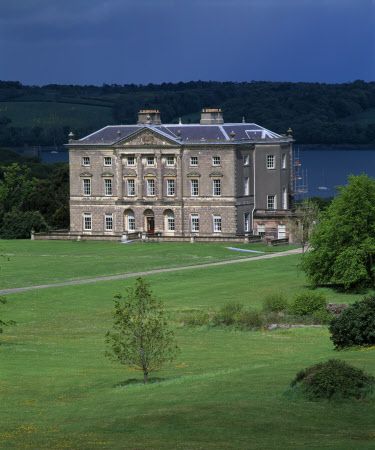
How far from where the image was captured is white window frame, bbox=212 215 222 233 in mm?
109750

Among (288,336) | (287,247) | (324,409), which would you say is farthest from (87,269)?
(324,409)

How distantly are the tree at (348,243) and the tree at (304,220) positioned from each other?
2237cm

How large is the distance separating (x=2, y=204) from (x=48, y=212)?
3.82 meters

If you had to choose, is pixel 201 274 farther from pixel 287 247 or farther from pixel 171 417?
pixel 171 417

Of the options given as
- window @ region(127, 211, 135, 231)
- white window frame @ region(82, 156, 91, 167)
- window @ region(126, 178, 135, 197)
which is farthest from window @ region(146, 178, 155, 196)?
white window frame @ region(82, 156, 91, 167)

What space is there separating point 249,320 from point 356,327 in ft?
40.8

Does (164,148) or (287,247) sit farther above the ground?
(164,148)

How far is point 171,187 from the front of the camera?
11231cm

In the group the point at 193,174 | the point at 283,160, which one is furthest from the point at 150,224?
the point at 283,160

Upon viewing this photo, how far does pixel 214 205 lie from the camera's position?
110062mm

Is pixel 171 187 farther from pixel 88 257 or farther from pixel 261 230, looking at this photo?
pixel 88 257

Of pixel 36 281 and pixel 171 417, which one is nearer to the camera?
pixel 171 417

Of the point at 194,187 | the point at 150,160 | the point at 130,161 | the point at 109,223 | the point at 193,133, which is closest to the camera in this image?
the point at 194,187

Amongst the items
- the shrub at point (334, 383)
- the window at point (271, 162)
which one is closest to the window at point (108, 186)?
the window at point (271, 162)
